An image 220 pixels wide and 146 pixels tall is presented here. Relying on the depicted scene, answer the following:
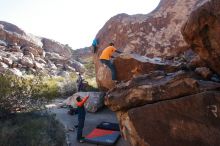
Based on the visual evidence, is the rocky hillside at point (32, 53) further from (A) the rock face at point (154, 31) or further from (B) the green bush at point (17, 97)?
(A) the rock face at point (154, 31)

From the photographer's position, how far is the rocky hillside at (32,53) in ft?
99.3

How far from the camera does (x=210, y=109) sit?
6652 millimetres

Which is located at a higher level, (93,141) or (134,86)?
(134,86)

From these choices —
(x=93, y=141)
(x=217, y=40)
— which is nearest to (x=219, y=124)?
(x=217, y=40)

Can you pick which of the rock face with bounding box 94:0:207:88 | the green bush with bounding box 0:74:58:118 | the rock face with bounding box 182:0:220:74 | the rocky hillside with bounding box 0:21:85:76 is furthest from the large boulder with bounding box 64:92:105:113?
the rocky hillside with bounding box 0:21:85:76

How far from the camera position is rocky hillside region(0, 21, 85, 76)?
3028cm

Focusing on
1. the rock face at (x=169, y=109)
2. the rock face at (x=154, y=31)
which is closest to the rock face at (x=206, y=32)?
the rock face at (x=169, y=109)

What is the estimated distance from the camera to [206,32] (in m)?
7.17

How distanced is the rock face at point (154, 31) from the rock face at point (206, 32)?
5603 millimetres

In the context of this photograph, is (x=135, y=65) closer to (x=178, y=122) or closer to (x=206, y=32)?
(x=206, y=32)

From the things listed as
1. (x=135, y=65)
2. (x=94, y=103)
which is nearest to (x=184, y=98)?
(x=135, y=65)

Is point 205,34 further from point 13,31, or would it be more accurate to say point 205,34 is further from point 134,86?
point 13,31

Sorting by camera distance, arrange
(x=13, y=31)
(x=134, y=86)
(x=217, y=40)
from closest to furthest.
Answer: (x=217, y=40)
(x=134, y=86)
(x=13, y=31)

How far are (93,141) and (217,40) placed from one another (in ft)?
19.9
